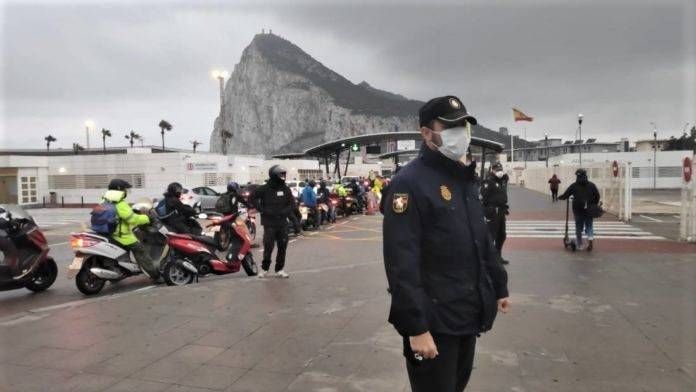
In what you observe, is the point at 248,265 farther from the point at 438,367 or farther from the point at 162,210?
the point at 438,367

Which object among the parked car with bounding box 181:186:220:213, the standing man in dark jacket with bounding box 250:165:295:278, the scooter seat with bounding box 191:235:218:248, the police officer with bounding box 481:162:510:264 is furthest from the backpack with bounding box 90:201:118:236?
the parked car with bounding box 181:186:220:213

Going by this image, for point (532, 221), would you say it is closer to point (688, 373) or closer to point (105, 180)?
point (688, 373)

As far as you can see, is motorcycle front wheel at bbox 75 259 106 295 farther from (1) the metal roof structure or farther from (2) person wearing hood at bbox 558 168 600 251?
(1) the metal roof structure

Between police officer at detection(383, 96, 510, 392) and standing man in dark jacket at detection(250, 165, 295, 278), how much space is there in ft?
17.8

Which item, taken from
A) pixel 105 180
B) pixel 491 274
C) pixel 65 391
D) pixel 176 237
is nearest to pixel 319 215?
pixel 176 237

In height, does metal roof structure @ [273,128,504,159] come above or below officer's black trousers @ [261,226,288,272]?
above

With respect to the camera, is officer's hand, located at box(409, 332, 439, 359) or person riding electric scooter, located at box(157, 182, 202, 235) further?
person riding electric scooter, located at box(157, 182, 202, 235)

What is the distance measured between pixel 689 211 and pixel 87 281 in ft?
43.5

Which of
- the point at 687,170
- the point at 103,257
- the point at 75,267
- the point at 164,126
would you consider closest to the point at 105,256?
the point at 103,257

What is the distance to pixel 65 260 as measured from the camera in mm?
11461

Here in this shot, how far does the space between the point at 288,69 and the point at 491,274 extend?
202 m

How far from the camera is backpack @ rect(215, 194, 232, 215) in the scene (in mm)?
9836

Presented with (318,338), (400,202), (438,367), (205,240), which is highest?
(400,202)

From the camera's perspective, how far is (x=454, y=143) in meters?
2.49
